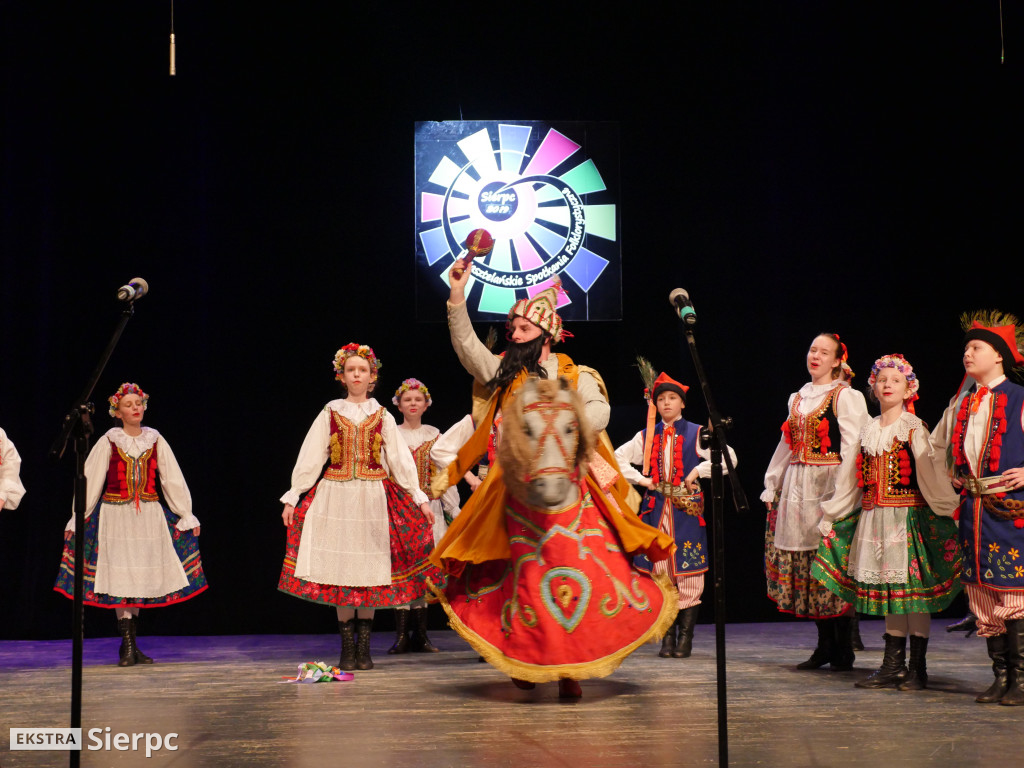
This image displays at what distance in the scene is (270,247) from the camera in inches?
267

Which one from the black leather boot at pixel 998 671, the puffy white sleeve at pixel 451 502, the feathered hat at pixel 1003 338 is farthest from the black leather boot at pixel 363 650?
the feathered hat at pixel 1003 338

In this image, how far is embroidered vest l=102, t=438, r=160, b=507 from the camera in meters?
5.59

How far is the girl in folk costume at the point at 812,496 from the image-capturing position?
4.90 meters

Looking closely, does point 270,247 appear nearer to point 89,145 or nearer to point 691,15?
point 89,145

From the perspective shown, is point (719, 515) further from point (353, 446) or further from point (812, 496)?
point (353, 446)

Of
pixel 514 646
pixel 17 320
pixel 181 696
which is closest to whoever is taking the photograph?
pixel 514 646

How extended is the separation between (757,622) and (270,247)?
413cm

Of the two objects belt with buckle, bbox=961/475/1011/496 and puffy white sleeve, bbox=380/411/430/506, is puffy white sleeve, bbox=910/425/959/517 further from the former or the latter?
puffy white sleeve, bbox=380/411/430/506

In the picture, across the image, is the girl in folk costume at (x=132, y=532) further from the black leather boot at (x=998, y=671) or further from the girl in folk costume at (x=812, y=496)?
the black leather boot at (x=998, y=671)

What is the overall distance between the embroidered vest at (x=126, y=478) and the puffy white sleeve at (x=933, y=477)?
13.0 ft

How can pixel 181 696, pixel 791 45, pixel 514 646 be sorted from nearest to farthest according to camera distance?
pixel 514 646
pixel 181 696
pixel 791 45

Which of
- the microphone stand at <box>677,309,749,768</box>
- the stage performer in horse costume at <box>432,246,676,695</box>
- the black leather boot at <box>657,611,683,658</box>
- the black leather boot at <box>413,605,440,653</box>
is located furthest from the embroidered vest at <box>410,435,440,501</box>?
the microphone stand at <box>677,309,749,768</box>

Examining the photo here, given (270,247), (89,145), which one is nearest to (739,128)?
(270,247)

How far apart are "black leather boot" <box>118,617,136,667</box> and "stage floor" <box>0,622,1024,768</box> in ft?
0.46
